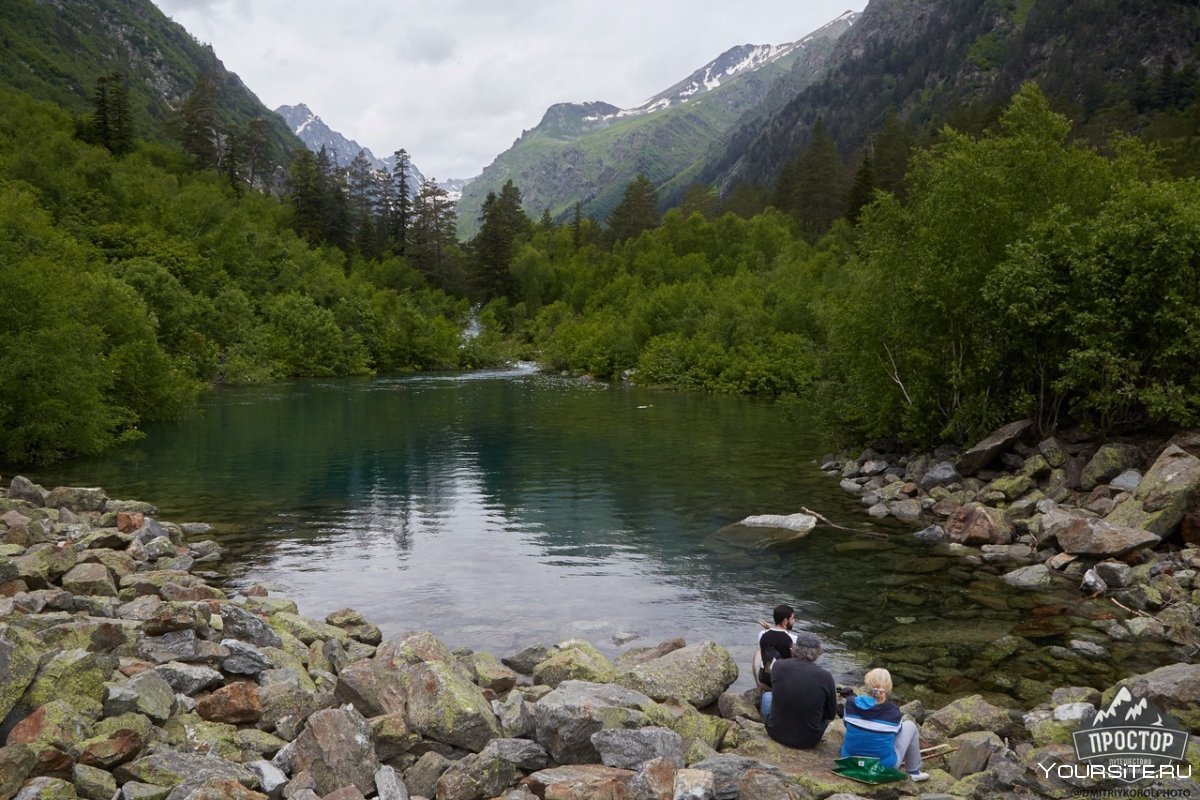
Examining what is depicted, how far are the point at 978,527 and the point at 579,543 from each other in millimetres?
11829

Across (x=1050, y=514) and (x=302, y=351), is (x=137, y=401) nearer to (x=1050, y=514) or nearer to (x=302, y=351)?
(x=1050, y=514)

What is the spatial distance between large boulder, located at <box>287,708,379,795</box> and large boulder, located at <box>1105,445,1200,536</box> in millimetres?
20141

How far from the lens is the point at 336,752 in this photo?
921 cm

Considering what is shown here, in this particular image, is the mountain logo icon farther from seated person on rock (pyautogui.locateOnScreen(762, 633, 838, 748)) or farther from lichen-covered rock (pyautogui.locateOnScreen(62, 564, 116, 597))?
lichen-covered rock (pyautogui.locateOnScreen(62, 564, 116, 597))

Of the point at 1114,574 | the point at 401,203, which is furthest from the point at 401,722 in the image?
the point at 401,203

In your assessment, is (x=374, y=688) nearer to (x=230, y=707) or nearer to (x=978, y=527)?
(x=230, y=707)

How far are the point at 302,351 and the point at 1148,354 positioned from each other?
8911 cm

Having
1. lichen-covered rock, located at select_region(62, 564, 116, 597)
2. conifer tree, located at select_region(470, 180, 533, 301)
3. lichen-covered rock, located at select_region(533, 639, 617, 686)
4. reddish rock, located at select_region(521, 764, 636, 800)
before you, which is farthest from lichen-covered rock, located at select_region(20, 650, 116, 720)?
conifer tree, located at select_region(470, 180, 533, 301)

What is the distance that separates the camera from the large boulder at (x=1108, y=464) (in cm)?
2483

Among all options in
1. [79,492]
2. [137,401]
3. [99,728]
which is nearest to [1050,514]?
[99,728]

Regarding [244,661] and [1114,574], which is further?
[1114,574]

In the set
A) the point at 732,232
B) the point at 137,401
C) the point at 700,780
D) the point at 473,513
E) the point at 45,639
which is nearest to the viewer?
the point at 700,780

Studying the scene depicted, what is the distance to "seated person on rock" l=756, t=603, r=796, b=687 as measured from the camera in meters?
13.2

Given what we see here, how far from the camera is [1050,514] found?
22.8 metres
